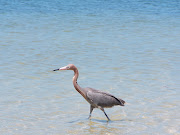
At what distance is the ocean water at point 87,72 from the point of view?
818 cm

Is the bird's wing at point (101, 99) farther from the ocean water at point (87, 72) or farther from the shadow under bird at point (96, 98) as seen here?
the ocean water at point (87, 72)

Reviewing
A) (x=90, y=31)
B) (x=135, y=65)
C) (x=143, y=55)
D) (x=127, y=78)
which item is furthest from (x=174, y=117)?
(x=90, y=31)

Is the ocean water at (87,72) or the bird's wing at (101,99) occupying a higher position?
the bird's wing at (101,99)

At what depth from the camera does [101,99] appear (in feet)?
27.5

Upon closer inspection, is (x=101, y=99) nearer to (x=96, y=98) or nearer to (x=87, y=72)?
Result: (x=96, y=98)

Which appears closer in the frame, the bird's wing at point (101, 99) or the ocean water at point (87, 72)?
the ocean water at point (87, 72)

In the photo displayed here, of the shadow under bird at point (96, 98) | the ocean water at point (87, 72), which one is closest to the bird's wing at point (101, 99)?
the shadow under bird at point (96, 98)

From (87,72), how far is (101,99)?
3.76 meters

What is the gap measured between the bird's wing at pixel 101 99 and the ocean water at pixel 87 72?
346 mm

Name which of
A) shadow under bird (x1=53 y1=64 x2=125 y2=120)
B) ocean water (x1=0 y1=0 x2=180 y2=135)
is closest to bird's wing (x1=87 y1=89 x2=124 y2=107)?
shadow under bird (x1=53 y1=64 x2=125 y2=120)

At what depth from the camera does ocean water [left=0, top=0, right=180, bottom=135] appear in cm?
818

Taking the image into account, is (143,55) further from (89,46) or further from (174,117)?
(174,117)

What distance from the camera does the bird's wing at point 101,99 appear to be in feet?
27.3

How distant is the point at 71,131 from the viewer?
773 centimetres
